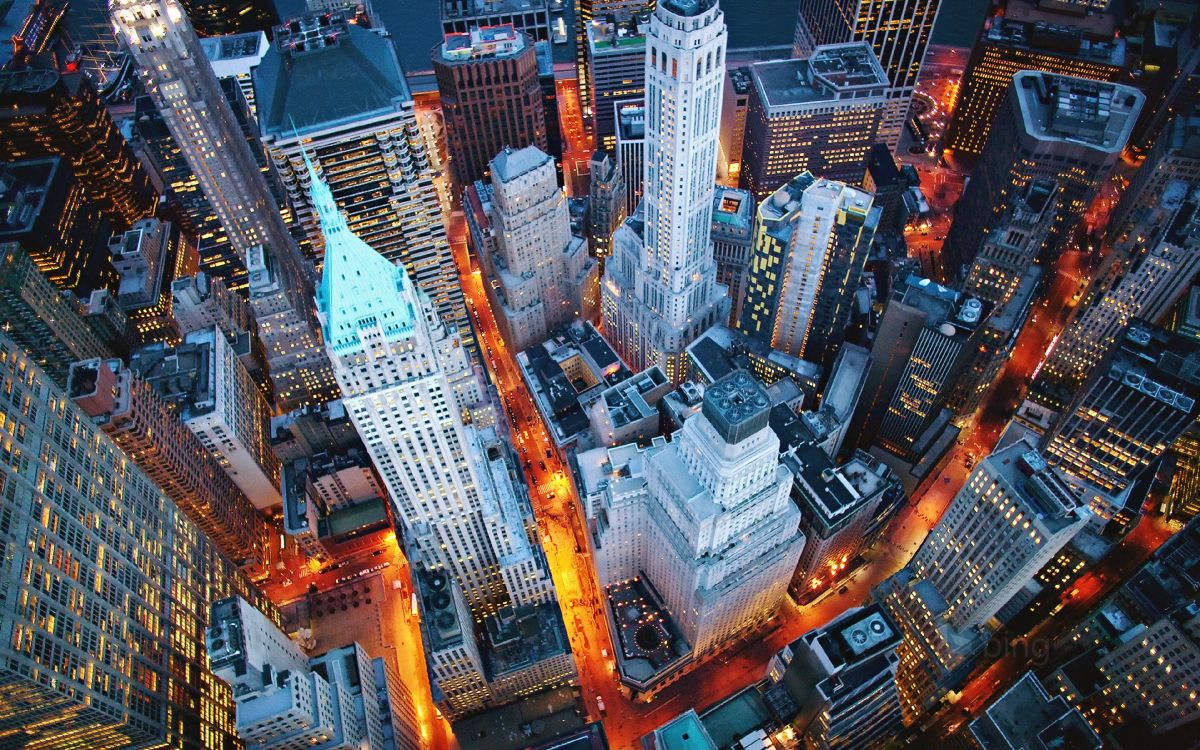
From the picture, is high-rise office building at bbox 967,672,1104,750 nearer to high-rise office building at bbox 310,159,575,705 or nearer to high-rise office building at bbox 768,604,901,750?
high-rise office building at bbox 768,604,901,750

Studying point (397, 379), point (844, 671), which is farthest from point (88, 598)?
point (844, 671)

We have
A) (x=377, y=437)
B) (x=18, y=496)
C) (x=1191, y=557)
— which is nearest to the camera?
(x=18, y=496)

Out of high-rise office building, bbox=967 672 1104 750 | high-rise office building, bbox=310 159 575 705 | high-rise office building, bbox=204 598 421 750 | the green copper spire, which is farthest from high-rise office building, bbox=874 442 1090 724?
high-rise office building, bbox=204 598 421 750

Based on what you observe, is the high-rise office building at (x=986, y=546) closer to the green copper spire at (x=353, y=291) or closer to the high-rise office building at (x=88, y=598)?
the green copper spire at (x=353, y=291)

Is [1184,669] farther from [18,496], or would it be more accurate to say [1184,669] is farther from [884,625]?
[18,496]

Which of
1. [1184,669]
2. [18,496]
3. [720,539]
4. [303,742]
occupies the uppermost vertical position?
[18,496]

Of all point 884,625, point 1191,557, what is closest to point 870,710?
point 884,625
